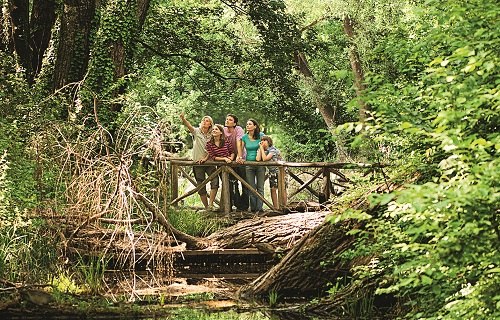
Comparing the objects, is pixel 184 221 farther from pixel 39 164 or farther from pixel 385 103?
pixel 385 103

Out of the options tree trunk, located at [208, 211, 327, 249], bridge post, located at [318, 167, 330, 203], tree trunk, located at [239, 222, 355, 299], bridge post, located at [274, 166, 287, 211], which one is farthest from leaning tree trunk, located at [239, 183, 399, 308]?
bridge post, located at [318, 167, 330, 203]

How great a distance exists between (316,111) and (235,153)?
12479mm

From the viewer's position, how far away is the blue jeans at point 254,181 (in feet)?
47.5

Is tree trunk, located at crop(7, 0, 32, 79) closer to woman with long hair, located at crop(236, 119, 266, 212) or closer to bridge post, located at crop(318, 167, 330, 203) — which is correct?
woman with long hair, located at crop(236, 119, 266, 212)

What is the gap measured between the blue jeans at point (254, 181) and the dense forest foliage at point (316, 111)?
159cm

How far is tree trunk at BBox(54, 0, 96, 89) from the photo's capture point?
14336 mm

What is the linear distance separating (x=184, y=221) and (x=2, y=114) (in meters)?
3.44

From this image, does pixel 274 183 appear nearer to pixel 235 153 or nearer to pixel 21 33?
pixel 235 153

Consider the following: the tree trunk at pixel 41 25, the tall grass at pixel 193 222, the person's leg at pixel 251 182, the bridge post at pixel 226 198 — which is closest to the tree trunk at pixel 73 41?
the tree trunk at pixel 41 25

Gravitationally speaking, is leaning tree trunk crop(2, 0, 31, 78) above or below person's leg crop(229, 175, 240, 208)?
above

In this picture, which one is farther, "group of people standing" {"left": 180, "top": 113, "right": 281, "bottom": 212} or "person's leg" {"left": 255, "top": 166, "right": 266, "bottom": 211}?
"person's leg" {"left": 255, "top": 166, "right": 266, "bottom": 211}

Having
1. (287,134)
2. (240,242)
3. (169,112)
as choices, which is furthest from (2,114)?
(287,134)

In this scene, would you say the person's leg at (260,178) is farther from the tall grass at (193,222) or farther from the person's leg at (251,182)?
the tall grass at (193,222)

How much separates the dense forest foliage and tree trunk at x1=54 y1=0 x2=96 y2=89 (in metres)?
0.02
